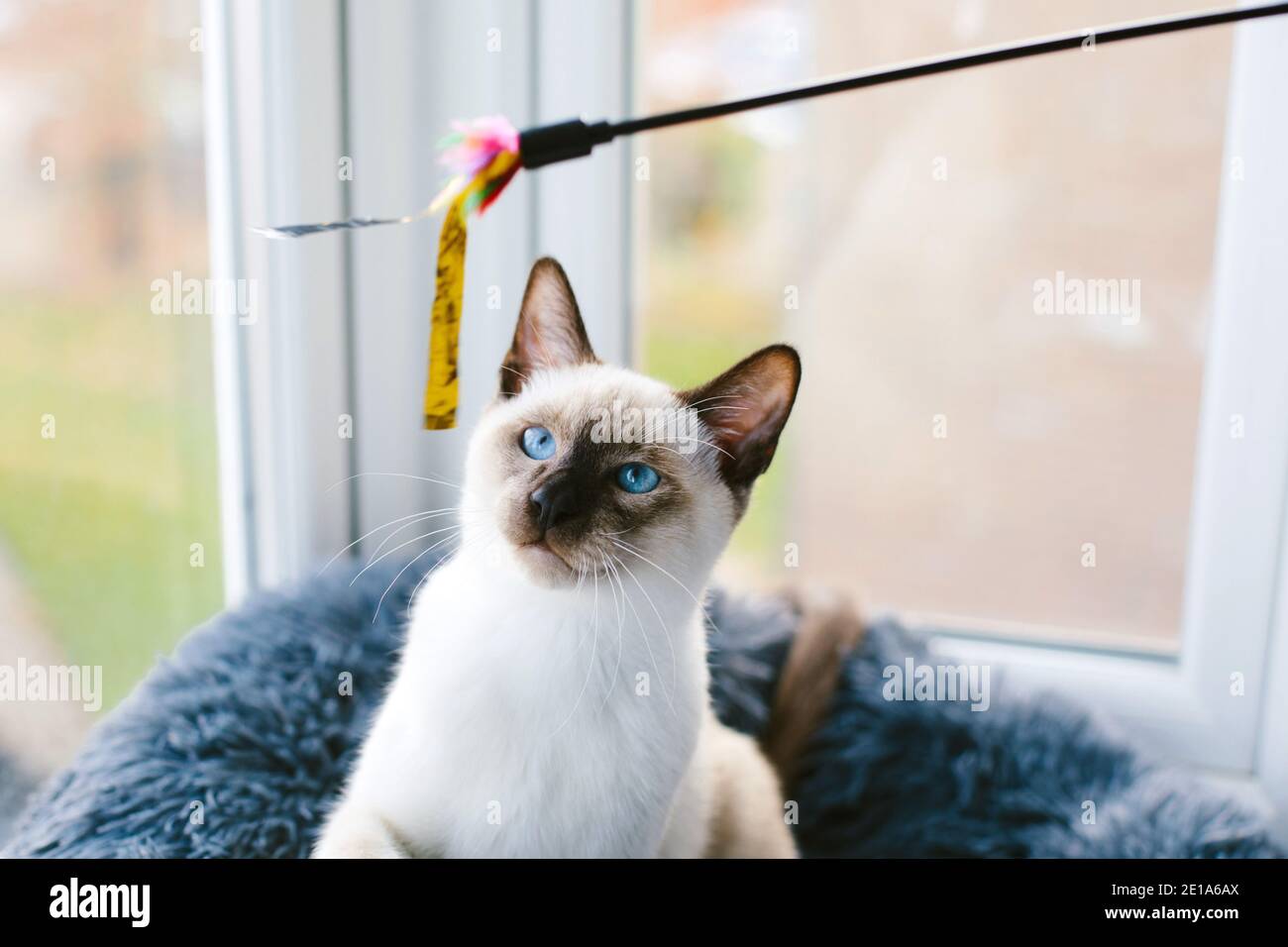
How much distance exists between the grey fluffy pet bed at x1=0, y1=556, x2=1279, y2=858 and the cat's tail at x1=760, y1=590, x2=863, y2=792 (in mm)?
18

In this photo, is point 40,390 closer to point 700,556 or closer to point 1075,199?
point 700,556

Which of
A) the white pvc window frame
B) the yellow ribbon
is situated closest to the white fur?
the yellow ribbon

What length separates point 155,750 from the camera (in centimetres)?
105

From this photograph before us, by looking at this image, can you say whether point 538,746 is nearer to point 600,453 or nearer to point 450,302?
point 600,453

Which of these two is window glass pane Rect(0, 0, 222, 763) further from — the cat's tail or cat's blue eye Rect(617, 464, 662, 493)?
the cat's tail

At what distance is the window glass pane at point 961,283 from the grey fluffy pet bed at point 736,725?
335mm

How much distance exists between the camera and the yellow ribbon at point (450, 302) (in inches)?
28.9

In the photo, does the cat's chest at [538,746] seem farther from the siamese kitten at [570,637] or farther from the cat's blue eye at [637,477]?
the cat's blue eye at [637,477]

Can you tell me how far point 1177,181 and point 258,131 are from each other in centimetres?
130

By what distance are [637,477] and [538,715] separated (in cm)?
22

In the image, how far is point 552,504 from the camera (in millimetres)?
798

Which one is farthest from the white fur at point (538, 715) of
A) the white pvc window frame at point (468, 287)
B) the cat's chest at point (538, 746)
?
the white pvc window frame at point (468, 287)

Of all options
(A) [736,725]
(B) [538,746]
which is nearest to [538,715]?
(B) [538,746]
